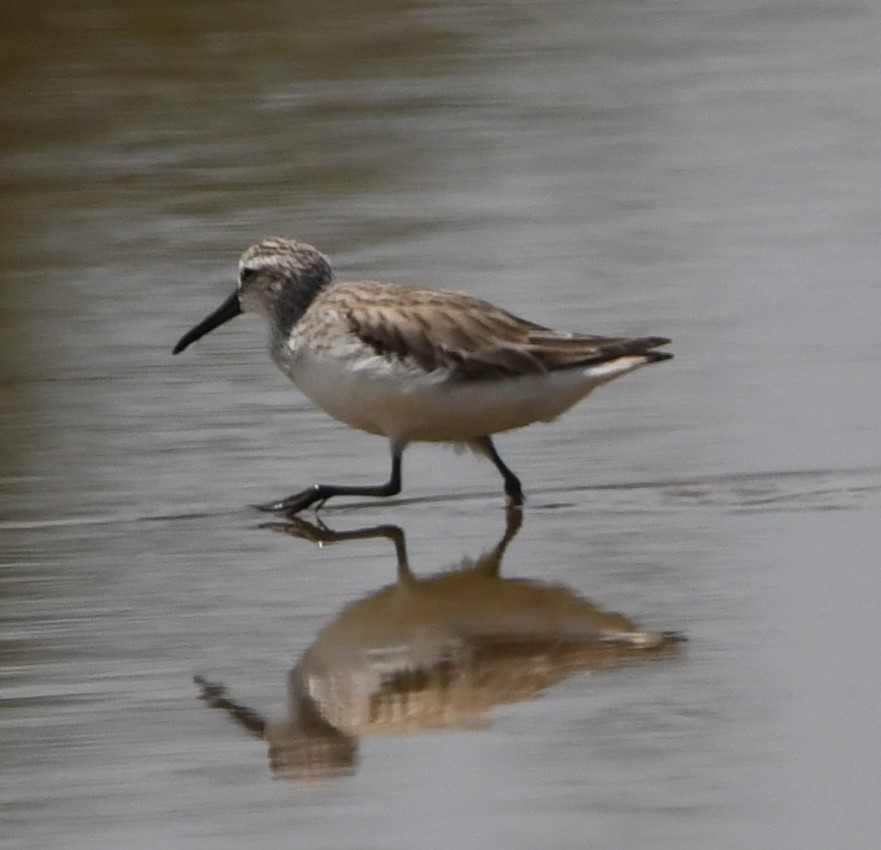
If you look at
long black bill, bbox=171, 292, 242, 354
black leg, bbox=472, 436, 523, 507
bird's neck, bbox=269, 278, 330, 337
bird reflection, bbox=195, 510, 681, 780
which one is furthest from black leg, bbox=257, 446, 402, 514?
long black bill, bbox=171, 292, 242, 354

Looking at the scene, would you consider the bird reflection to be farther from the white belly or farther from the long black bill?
the long black bill

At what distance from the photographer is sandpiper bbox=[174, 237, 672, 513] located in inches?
332

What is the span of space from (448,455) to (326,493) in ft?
3.43

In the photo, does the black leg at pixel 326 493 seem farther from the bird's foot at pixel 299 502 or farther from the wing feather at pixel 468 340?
the wing feather at pixel 468 340

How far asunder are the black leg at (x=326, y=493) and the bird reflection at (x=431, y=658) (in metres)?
0.67

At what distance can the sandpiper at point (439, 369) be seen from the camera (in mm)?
8445

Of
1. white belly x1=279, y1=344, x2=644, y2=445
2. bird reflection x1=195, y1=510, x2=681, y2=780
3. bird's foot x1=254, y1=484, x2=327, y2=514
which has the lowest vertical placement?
bird's foot x1=254, y1=484, x2=327, y2=514

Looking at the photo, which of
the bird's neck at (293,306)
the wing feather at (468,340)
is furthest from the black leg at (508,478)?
the bird's neck at (293,306)

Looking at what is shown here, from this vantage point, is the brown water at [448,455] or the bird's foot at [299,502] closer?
the brown water at [448,455]

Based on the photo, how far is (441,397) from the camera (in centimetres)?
850

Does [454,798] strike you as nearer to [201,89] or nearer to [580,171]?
[580,171]

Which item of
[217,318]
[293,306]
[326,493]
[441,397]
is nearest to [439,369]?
[441,397]

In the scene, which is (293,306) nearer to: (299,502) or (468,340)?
(468,340)

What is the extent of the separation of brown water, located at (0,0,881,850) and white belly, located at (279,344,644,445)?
0.87ft
